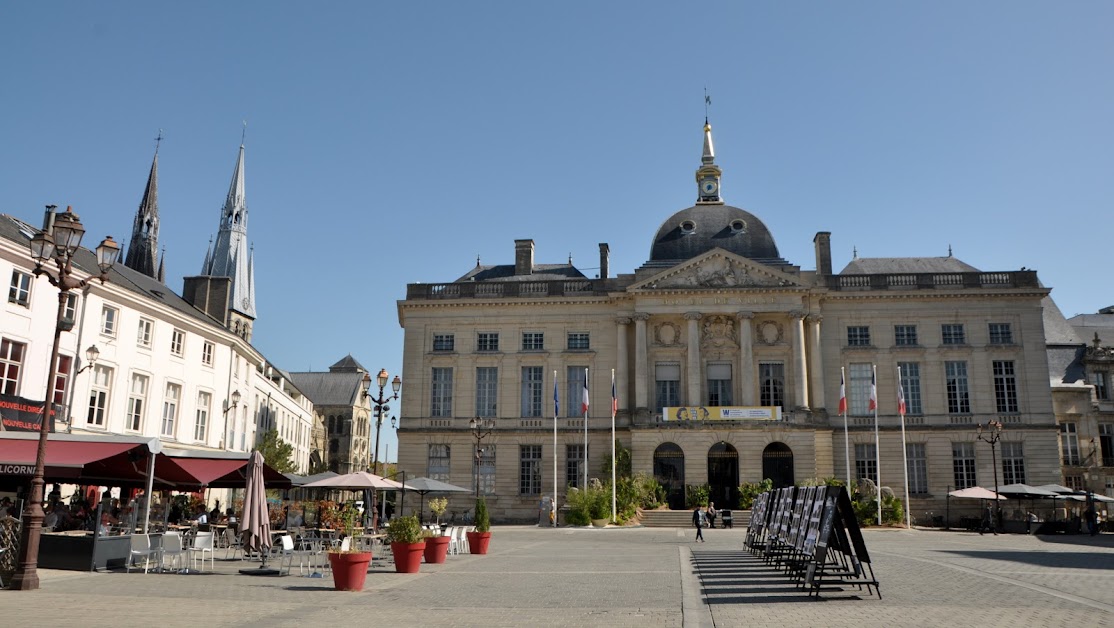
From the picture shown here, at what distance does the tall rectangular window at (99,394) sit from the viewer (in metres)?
33.8

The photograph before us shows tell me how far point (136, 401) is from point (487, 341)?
811 inches

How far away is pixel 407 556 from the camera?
61.0 feet

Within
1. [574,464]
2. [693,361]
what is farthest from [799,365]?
[574,464]

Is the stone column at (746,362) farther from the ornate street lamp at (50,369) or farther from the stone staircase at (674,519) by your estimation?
the ornate street lamp at (50,369)

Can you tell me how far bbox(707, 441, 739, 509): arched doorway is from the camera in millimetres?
47375

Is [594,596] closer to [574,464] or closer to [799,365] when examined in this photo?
[574,464]

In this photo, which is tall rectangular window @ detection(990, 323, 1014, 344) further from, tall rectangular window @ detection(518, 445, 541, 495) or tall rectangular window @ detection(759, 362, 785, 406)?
tall rectangular window @ detection(518, 445, 541, 495)

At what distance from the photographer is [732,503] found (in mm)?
47344

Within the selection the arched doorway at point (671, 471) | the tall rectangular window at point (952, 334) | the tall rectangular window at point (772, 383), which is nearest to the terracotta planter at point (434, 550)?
the arched doorway at point (671, 471)

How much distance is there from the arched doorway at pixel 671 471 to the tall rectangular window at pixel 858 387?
33.6 feet

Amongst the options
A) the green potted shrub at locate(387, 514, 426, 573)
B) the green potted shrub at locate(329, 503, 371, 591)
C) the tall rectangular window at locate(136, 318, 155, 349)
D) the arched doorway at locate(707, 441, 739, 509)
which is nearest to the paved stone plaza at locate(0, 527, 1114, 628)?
the green potted shrub at locate(329, 503, 371, 591)

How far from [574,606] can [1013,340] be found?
44154mm

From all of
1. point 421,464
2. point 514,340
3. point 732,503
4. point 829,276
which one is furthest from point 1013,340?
point 421,464

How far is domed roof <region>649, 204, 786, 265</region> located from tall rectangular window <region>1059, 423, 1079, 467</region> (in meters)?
22.8
